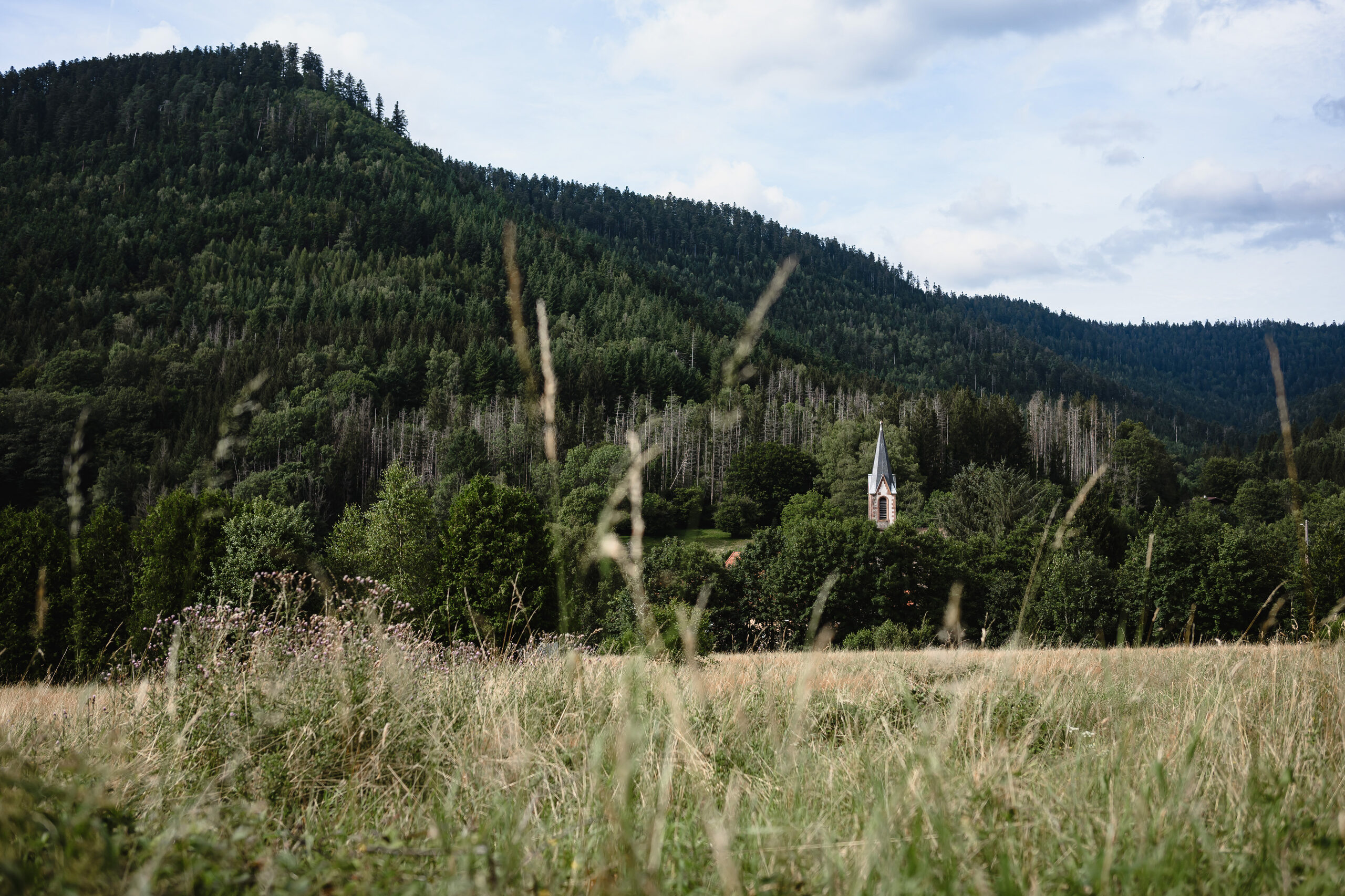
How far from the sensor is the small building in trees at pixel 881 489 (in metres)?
65.4

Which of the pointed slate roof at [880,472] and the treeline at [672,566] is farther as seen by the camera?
the pointed slate roof at [880,472]

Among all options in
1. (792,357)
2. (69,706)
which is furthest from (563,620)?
(792,357)

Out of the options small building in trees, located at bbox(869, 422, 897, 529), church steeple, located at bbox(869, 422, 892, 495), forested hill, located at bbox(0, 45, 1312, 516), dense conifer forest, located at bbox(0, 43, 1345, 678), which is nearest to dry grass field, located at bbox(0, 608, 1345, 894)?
dense conifer forest, located at bbox(0, 43, 1345, 678)

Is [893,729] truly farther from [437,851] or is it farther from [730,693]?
[437,851]

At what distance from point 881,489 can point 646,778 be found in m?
65.2

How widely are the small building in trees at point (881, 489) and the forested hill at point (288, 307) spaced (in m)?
20.0

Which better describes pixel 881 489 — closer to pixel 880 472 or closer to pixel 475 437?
pixel 880 472

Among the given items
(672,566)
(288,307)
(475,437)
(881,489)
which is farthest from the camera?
(288,307)

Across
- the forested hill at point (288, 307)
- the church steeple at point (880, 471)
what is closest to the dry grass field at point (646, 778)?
the forested hill at point (288, 307)

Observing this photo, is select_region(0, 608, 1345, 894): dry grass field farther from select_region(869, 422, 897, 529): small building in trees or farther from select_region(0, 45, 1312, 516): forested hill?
select_region(869, 422, 897, 529): small building in trees

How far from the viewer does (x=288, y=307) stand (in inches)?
5108

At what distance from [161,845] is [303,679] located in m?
2.26

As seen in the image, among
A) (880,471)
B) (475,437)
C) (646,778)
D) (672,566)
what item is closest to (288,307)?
(475,437)

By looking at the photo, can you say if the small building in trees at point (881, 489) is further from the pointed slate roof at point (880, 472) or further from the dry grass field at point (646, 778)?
the dry grass field at point (646, 778)
